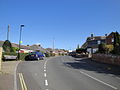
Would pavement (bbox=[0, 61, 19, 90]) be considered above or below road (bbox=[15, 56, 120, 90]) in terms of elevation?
above

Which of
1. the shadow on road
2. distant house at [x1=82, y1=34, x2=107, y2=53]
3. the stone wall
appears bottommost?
→ the shadow on road

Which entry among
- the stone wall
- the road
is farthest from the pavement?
the stone wall

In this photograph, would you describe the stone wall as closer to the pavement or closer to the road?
the road

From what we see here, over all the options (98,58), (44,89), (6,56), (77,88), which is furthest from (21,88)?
(98,58)

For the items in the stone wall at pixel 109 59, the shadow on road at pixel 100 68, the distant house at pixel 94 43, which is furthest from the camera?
the distant house at pixel 94 43

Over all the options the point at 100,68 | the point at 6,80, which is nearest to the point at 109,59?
the point at 100,68

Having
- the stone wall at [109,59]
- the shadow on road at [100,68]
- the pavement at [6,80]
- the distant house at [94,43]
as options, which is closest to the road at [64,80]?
the pavement at [6,80]

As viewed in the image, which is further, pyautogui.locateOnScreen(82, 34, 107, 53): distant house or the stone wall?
pyautogui.locateOnScreen(82, 34, 107, 53): distant house

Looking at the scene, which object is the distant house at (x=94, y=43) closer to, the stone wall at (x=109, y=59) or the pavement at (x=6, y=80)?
the stone wall at (x=109, y=59)

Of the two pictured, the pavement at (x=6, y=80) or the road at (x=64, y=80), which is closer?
the pavement at (x=6, y=80)

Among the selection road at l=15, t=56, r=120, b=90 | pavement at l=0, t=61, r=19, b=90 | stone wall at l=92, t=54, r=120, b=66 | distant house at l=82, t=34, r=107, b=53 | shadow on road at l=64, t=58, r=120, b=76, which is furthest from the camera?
distant house at l=82, t=34, r=107, b=53

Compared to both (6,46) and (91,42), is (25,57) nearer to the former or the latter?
(6,46)

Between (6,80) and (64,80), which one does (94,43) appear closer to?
(64,80)

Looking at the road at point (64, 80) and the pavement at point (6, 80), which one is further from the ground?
the pavement at point (6, 80)
